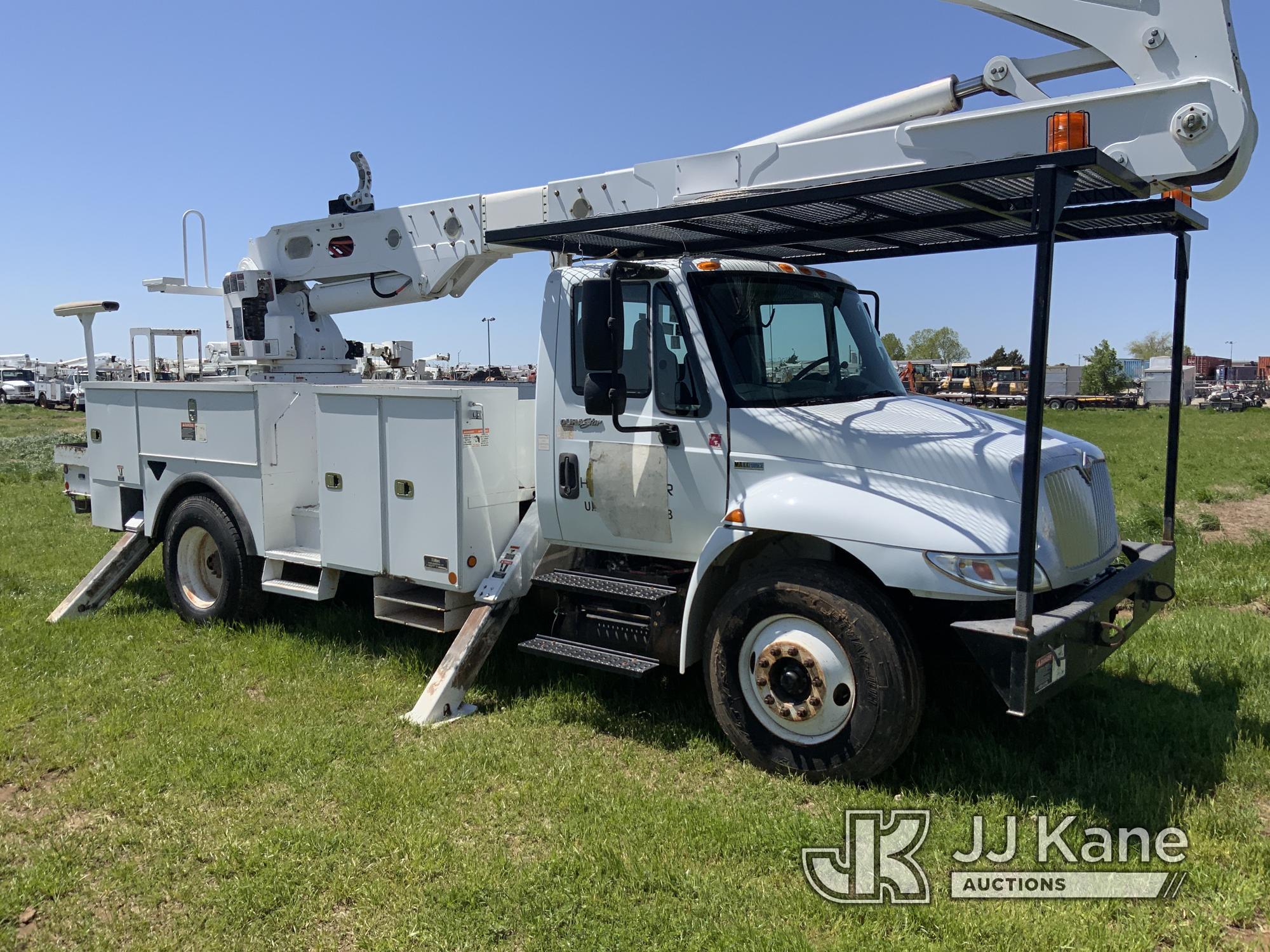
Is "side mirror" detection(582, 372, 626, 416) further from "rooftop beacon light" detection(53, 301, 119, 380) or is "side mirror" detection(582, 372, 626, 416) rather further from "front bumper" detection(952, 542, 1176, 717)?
"rooftop beacon light" detection(53, 301, 119, 380)

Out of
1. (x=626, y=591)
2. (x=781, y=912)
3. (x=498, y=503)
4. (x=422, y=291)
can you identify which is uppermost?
(x=422, y=291)

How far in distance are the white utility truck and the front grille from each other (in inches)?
1.0

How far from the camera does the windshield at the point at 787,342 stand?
5.28 meters

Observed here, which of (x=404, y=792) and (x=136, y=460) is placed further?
(x=136, y=460)

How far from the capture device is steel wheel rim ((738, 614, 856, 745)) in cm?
468

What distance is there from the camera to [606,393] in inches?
197

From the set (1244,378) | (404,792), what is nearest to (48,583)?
(404,792)

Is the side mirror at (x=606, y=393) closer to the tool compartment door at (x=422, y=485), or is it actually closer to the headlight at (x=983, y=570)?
the tool compartment door at (x=422, y=485)

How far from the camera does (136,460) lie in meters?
8.14

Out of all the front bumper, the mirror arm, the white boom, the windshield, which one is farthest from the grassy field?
the white boom

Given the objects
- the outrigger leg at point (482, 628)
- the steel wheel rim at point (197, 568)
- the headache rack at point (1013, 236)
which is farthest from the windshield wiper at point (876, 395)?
the steel wheel rim at point (197, 568)

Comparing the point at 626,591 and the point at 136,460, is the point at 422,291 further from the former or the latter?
the point at 626,591

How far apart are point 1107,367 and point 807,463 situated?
8256 centimetres

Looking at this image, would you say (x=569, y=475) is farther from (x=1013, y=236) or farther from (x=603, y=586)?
(x=1013, y=236)
